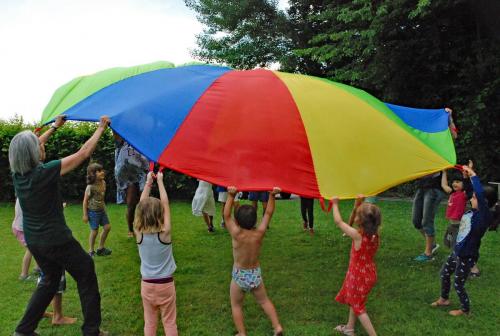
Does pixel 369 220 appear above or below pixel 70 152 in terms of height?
below

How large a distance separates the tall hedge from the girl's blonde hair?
8.88 m

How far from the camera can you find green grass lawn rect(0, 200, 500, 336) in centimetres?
467

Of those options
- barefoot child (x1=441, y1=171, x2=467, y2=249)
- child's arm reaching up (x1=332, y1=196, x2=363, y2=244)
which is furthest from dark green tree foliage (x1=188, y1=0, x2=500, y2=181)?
child's arm reaching up (x1=332, y1=196, x2=363, y2=244)

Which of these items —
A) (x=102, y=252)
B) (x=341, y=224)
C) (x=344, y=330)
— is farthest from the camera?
(x=102, y=252)

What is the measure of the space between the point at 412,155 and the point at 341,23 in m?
12.1

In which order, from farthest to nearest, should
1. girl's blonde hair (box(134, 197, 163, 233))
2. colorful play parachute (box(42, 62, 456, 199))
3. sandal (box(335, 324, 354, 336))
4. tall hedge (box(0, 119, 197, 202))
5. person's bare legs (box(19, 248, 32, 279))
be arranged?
tall hedge (box(0, 119, 197, 202)) < person's bare legs (box(19, 248, 32, 279)) < sandal (box(335, 324, 354, 336)) < colorful play parachute (box(42, 62, 456, 199)) < girl's blonde hair (box(134, 197, 163, 233))

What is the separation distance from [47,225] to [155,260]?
897 mm

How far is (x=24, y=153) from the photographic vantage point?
12.3 feet

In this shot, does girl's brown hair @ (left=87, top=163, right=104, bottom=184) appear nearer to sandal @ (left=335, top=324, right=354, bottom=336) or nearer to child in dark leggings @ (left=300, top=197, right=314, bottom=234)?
child in dark leggings @ (left=300, top=197, right=314, bottom=234)

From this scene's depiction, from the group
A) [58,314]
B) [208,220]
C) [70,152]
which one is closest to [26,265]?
[58,314]

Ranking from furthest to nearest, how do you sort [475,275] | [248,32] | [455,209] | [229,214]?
[248,32], [455,209], [475,275], [229,214]

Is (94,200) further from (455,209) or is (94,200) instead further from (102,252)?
(455,209)

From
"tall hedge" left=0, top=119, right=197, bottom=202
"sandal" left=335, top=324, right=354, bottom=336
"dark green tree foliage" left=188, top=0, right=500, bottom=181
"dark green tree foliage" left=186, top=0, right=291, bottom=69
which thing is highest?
"dark green tree foliage" left=186, top=0, right=291, bottom=69

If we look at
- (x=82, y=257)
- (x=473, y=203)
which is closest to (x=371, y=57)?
(x=473, y=203)
